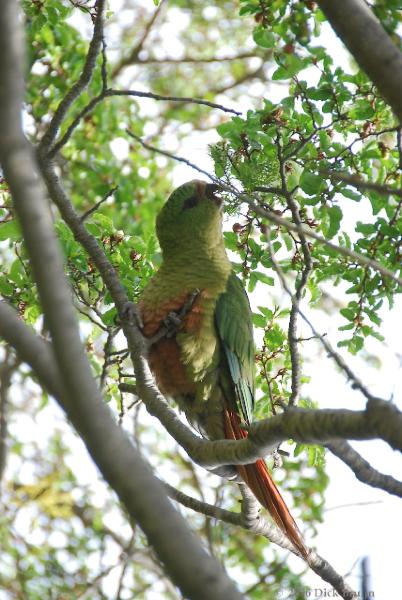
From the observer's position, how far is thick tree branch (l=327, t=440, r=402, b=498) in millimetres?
2435

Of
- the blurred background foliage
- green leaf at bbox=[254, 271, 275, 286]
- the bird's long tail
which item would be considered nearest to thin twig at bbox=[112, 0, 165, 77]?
the blurred background foliage

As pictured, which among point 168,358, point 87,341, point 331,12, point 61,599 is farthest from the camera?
point 61,599

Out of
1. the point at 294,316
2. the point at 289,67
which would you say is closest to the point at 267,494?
the point at 294,316

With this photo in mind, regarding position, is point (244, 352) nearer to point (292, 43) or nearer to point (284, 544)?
point (284, 544)

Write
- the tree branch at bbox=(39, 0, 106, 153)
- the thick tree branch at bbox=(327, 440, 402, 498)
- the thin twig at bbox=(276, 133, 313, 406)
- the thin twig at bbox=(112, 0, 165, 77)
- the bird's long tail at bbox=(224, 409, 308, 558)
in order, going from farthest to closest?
the thin twig at bbox=(112, 0, 165, 77) → the bird's long tail at bbox=(224, 409, 308, 558) → the tree branch at bbox=(39, 0, 106, 153) → the thin twig at bbox=(276, 133, 313, 406) → the thick tree branch at bbox=(327, 440, 402, 498)

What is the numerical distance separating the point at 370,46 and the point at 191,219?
2354 millimetres

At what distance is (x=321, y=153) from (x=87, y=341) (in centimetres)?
187

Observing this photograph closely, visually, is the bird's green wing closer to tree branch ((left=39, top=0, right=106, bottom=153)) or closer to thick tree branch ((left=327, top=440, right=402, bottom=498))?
tree branch ((left=39, top=0, right=106, bottom=153))

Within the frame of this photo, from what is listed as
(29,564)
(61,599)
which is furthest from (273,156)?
(29,564)

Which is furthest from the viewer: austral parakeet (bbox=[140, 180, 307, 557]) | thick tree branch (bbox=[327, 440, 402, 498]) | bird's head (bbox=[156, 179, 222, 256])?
Answer: bird's head (bbox=[156, 179, 222, 256])

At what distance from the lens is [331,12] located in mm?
2465

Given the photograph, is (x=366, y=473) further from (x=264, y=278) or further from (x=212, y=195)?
(x=212, y=195)

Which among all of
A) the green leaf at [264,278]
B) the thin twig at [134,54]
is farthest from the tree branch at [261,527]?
the thin twig at [134,54]

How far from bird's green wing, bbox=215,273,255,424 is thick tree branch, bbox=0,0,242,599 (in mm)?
2428
